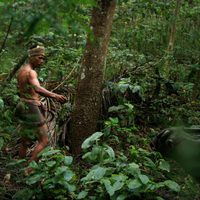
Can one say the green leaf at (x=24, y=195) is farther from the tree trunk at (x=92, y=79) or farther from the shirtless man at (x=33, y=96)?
the tree trunk at (x=92, y=79)

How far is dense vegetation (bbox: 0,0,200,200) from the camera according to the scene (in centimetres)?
457

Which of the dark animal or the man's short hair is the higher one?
the man's short hair

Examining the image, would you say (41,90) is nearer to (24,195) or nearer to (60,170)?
(60,170)

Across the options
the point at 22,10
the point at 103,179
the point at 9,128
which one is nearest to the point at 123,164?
the point at 103,179

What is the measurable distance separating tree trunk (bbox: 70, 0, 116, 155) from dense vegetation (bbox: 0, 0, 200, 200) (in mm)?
262

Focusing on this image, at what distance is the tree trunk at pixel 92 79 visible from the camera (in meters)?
7.06

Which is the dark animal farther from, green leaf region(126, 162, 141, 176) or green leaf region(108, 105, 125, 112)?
green leaf region(108, 105, 125, 112)

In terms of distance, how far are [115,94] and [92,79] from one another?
1.08 metres

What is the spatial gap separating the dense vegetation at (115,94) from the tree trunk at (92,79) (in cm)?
26

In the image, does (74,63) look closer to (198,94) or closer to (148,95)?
(148,95)

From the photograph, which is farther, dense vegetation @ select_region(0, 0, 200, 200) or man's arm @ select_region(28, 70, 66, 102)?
man's arm @ select_region(28, 70, 66, 102)

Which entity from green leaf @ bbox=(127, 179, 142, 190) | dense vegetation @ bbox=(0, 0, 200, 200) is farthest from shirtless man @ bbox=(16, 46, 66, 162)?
green leaf @ bbox=(127, 179, 142, 190)

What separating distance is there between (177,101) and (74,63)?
222cm

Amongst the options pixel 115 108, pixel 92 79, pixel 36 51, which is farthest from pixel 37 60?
pixel 115 108
